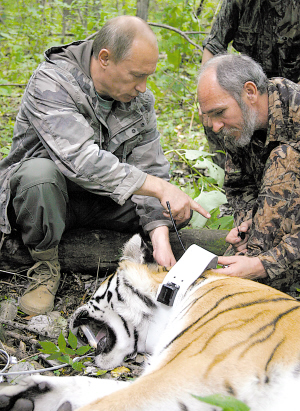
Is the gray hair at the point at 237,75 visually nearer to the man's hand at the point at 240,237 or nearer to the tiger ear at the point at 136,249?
the man's hand at the point at 240,237

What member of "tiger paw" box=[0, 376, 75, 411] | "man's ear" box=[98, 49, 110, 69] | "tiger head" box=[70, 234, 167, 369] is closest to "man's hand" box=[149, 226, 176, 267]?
"tiger head" box=[70, 234, 167, 369]

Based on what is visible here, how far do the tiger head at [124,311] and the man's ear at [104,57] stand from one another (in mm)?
1285

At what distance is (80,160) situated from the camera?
8.92 feet

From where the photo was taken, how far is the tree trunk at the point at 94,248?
322 cm

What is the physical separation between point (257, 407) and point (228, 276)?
83 cm

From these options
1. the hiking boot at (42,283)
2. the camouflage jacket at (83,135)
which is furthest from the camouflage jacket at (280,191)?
the hiking boot at (42,283)

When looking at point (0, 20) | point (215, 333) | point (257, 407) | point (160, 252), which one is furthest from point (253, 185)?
point (0, 20)

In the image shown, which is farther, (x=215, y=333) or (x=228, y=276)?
(x=228, y=276)

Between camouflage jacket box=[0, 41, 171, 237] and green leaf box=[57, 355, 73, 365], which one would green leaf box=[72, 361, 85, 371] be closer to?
green leaf box=[57, 355, 73, 365]

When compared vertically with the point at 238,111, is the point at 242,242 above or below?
below

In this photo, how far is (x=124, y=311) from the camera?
250 centimetres

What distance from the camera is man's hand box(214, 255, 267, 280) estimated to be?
8.48ft

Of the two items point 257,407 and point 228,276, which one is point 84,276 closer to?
point 228,276

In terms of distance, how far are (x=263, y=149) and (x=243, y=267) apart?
1.00 metres
